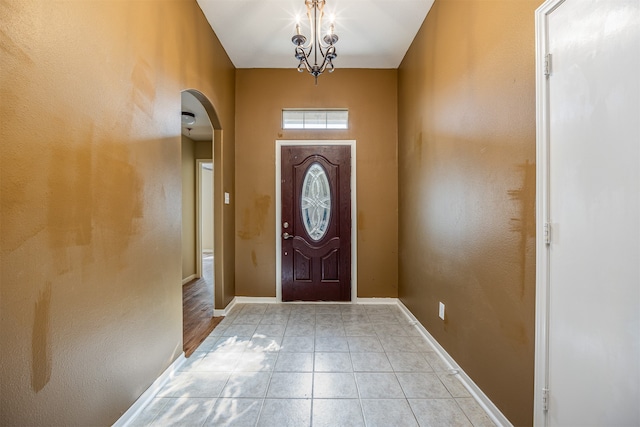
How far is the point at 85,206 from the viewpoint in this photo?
126 cm

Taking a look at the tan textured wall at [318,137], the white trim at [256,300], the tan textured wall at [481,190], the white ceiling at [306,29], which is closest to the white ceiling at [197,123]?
the tan textured wall at [318,137]

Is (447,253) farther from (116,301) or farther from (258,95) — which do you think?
(258,95)

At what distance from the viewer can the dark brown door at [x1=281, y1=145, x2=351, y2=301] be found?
3.62 metres

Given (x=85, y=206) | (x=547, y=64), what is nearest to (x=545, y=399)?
(x=547, y=64)

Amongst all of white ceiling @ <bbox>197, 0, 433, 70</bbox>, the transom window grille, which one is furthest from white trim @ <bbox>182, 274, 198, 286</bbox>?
white ceiling @ <bbox>197, 0, 433, 70</bbox>

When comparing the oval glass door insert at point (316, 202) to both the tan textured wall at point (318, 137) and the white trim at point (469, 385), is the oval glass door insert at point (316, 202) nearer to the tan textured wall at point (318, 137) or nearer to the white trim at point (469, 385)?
the tan textured wall at point (318, 137)

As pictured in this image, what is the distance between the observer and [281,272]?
3.63 metres

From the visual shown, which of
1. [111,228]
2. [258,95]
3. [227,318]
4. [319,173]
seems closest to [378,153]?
[319,173]

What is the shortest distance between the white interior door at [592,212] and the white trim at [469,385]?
348mm

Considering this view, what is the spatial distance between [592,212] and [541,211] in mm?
220

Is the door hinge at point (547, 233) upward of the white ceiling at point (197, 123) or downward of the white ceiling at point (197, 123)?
downward

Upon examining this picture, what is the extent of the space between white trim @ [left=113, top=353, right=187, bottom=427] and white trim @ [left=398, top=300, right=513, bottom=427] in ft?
6.90

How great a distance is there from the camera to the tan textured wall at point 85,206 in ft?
3.21

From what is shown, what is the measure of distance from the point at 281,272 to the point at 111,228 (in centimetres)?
239
